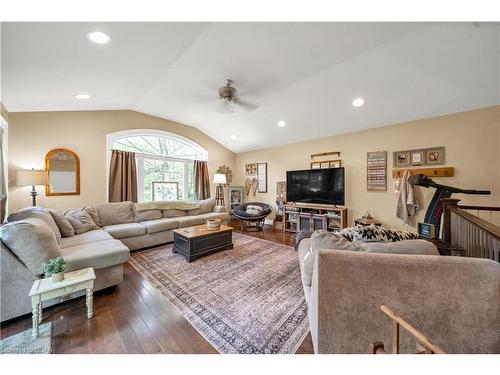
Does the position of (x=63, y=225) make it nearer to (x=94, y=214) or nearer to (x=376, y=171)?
(x=94, y=214)

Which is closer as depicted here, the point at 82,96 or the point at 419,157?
the point at 82,96

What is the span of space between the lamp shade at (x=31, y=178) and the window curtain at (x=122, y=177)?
114 centimetres

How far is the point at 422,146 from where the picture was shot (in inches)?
131

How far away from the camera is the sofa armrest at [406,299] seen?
973mm

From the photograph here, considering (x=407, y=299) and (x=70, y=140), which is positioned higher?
(x=70, y=140)

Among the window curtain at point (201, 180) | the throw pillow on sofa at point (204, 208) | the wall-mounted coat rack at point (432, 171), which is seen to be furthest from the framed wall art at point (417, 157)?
the window curtain at point (201, 180)

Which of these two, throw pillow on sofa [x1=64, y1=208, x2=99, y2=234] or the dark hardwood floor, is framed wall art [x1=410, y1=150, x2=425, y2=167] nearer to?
the dark hardwood floor

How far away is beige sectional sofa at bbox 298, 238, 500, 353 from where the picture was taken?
972 millimetres

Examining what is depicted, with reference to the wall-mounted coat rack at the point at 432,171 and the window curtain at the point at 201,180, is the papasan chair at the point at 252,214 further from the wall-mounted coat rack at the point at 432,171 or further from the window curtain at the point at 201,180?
the wall-mounted coat rack at the point at 432,171

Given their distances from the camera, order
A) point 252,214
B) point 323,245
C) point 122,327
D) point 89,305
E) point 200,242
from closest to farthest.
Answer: point 323,245 → point 122,327 → point 89,305 → point 200,242 → point 252,214

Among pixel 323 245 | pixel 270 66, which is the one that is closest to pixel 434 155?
pixel 270 66

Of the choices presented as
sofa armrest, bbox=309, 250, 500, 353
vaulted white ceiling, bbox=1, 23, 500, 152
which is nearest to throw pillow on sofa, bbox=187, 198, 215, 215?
vaulted white ceiling, bbox=1, 23, 500, 152

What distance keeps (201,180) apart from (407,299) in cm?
499
